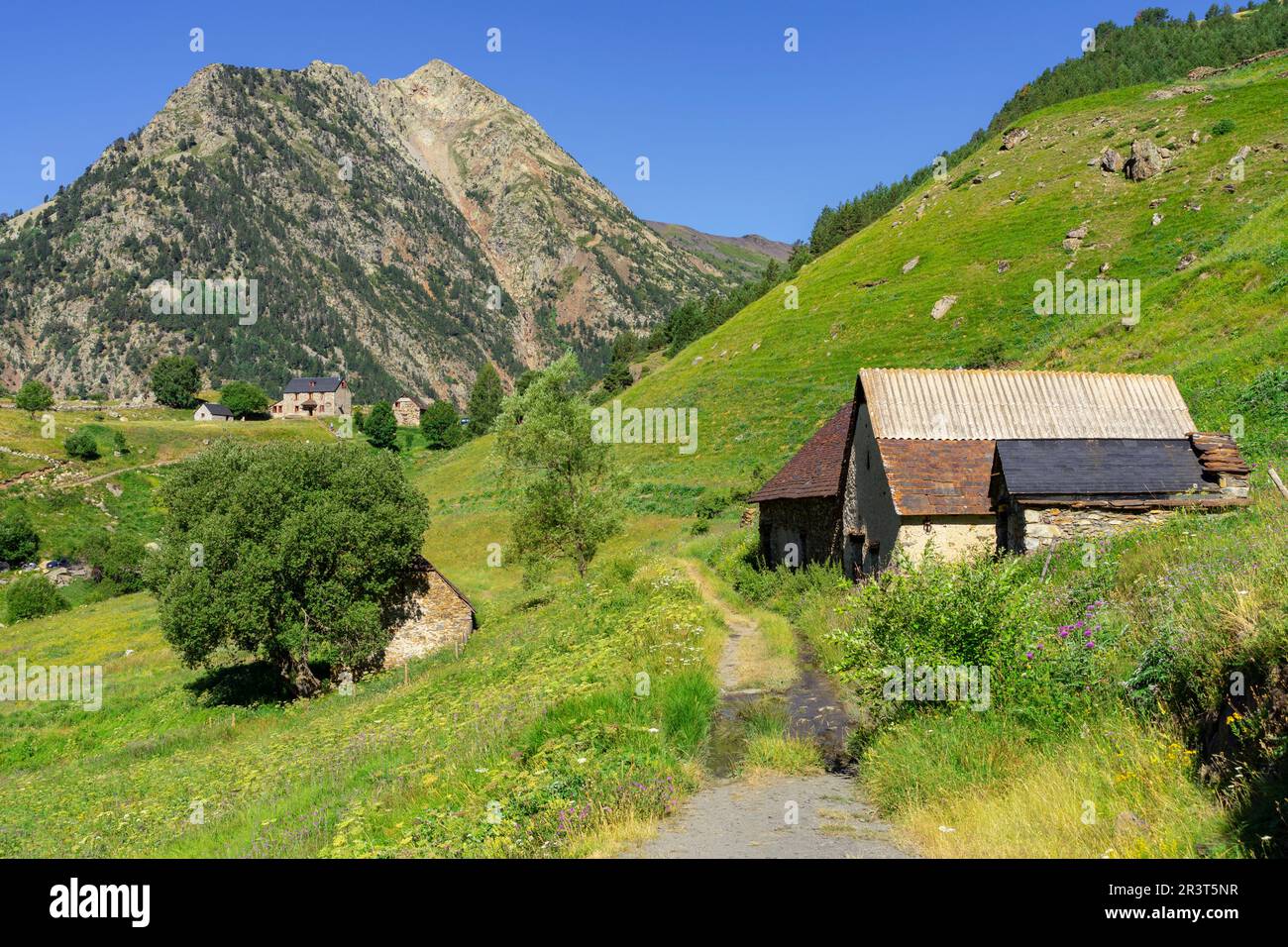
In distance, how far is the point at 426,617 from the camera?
36531 mm

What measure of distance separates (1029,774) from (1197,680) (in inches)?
74.4

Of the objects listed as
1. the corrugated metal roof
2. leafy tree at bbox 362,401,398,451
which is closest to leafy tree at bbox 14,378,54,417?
leafy tree at bbox 362,401,398,451

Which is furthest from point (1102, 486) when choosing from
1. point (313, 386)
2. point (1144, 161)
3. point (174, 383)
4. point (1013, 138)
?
point (313, 386)

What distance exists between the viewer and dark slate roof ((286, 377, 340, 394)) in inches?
6614

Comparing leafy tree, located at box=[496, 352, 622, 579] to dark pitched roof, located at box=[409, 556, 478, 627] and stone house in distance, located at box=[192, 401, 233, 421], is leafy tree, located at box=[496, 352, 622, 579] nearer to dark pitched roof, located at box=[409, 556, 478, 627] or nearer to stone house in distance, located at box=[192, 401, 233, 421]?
dark pitched roof, located at box=[409, 556, 478, 627]

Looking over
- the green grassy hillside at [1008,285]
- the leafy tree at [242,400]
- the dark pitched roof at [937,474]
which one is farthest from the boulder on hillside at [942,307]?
the leafy tree at [242,400]

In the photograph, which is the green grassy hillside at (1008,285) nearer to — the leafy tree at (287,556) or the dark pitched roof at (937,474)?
the dark pitched roof at (937,474)

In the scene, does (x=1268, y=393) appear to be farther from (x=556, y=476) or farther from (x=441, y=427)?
(x=441, y=427)

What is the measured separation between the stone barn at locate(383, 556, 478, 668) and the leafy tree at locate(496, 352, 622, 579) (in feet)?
13.1

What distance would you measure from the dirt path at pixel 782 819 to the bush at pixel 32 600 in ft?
234

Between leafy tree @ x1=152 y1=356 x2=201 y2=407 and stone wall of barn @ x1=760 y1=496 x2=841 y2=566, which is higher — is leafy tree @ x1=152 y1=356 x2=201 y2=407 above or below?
above

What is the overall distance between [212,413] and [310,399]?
2652 cm
